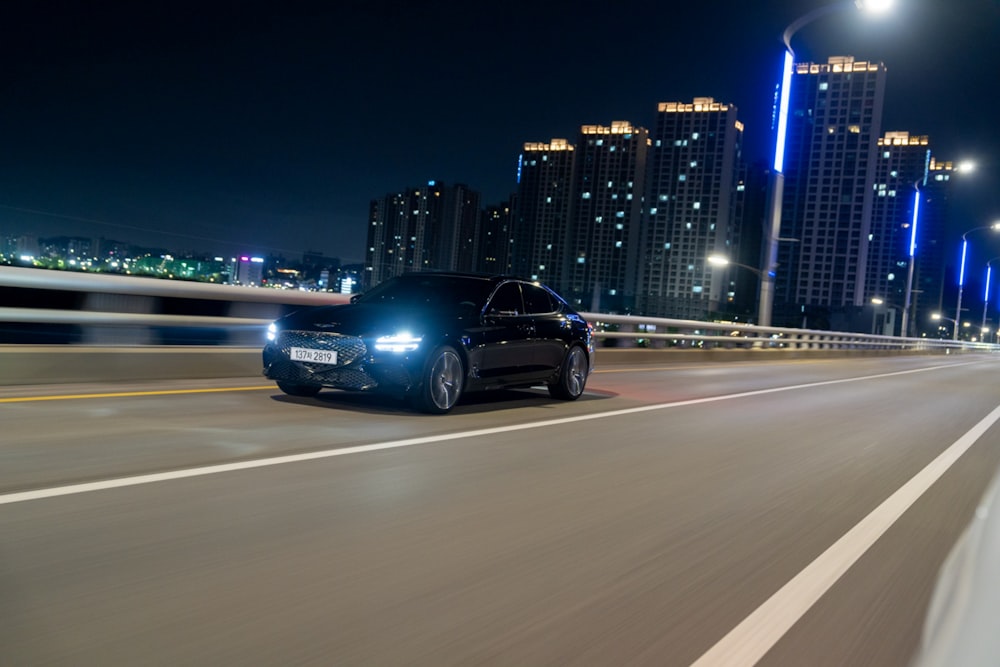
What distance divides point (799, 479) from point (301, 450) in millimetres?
3807

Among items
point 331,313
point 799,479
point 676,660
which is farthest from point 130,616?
point 331,313

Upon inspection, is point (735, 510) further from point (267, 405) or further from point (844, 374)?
point (844, 374)

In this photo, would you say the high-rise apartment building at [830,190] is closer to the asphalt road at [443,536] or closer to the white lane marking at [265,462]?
the white lane marking at [265,462]

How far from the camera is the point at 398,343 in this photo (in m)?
9.34

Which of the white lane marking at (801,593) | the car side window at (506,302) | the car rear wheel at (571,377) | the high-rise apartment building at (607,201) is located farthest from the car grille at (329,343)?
the high-rise apartment building at (607,201)

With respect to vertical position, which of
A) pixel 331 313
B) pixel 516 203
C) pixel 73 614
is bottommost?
pixel 73 614

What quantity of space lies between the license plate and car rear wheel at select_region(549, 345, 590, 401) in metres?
3.48

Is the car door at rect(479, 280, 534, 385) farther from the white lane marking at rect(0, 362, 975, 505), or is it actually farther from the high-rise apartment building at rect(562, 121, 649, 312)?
the high-rise apartment building at rect(562, 121, 649, 312)

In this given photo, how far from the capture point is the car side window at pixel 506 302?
10820 millimetres

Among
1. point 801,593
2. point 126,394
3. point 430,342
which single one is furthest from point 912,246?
point 801,593

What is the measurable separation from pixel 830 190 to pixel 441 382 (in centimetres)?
12318

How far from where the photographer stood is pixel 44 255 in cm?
1139

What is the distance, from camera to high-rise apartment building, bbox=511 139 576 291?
3465 inches

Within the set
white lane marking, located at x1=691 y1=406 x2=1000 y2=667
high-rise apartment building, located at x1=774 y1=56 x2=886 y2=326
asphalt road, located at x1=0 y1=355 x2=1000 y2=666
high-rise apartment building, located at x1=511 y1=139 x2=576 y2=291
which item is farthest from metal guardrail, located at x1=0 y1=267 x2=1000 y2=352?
high-rise apartment building, located at x1=774 y1=56 x2=886 y2=326
